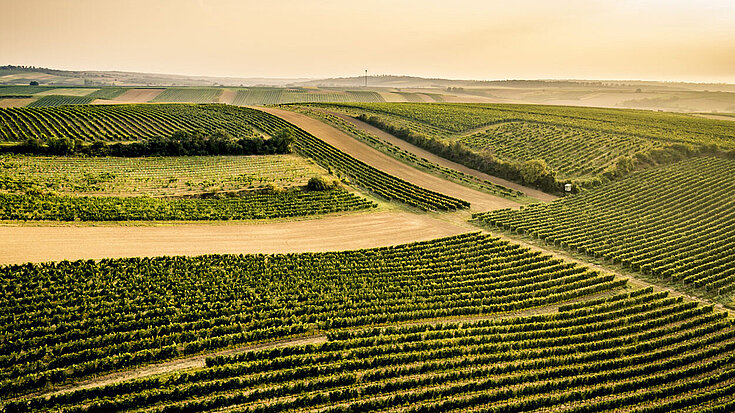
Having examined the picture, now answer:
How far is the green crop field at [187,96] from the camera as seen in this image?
173 meters

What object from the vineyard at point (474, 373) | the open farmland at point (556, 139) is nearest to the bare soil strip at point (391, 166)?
the open farmland at point (556, 139)

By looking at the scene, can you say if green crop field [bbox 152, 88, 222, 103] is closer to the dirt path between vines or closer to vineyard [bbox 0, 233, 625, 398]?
vineyard [bbox 0, 233, 625, 398]

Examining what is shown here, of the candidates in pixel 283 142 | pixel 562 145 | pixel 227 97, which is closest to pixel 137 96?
pixel 227 97

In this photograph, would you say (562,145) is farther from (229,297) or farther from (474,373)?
(229,297)

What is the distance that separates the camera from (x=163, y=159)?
244ft

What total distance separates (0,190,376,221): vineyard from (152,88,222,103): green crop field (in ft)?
428

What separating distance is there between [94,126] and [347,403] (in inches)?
3674

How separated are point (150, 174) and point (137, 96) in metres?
130

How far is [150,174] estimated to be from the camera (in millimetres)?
65688

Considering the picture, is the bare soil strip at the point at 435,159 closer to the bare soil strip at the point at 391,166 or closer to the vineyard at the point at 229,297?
the bare soil strip at the point at 391,166

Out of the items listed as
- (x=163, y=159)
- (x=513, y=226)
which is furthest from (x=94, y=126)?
(x=513, y=226)

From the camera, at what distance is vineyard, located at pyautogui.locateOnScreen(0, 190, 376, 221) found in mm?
45938

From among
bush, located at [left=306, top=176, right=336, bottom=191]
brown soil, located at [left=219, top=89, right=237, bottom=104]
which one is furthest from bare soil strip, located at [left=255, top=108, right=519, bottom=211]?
brown soil, located at [left=219, top=89, right=237, bottom=104]

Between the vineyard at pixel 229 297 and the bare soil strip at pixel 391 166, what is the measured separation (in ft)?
67.8
